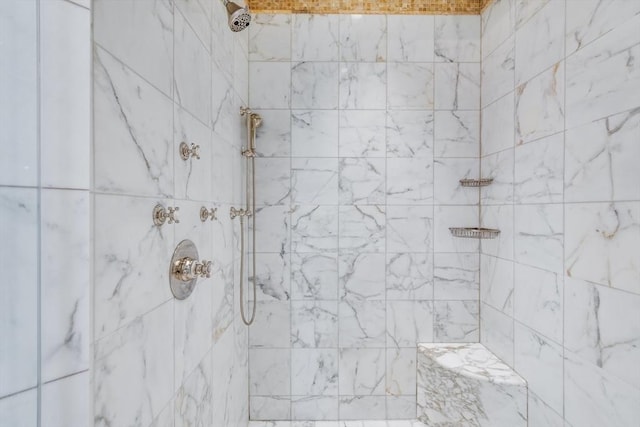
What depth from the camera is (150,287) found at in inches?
31.9

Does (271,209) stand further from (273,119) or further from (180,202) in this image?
(180,202)

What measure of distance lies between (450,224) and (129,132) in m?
1.78

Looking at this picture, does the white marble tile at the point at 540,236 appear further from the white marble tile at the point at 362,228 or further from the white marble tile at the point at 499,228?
the white marble tile at the point at 362,228

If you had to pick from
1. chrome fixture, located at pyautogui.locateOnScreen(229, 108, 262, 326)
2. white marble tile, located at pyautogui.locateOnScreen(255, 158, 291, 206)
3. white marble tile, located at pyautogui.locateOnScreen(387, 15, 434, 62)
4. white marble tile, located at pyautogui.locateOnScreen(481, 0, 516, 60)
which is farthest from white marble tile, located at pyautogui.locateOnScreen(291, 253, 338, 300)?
white marble tile, located at pyautogui.locateOnScreen(481, 0, 516, 60)

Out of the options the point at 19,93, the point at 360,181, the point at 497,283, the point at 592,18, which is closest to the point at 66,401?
the point at 19,93

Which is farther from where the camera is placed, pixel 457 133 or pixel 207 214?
pixel 457 133

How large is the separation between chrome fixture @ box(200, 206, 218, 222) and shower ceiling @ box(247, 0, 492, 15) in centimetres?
140

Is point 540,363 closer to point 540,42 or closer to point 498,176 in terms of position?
point 498,176

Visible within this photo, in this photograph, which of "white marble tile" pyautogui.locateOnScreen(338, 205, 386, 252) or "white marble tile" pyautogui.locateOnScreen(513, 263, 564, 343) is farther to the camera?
"white marble tile" pyautogui.locateOnScreen(338, 205, 386, 252)

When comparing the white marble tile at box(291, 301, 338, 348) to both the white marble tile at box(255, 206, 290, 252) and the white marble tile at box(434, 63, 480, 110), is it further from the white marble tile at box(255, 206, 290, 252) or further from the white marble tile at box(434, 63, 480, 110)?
the white marble tile at box(434, 63, 480, 110)

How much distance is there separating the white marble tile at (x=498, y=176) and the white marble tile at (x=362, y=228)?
0.62 meters

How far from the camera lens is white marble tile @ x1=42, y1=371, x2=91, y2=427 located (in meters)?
0.45

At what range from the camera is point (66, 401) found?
1.53 feet

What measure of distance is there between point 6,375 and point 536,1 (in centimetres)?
211
